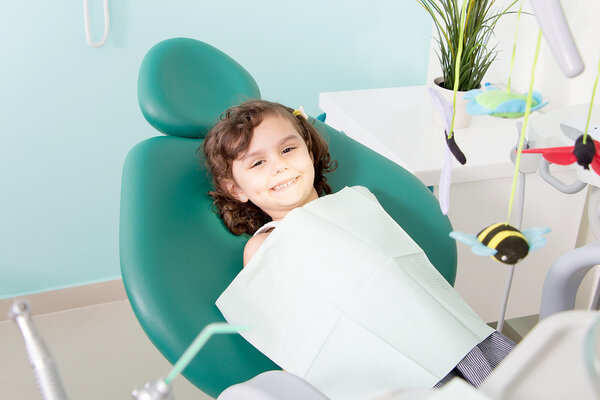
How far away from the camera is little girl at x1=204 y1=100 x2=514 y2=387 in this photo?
1167mm

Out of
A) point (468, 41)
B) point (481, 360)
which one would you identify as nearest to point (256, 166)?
point (481, 360)

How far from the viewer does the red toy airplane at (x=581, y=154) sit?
54cm

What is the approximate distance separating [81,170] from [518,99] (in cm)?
163

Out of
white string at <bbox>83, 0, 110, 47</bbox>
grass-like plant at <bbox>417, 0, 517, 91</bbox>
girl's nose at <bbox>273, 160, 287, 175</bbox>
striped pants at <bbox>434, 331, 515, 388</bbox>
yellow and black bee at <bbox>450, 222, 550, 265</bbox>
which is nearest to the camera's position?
yellow and black bee at <bbox>450, 222, 550, 265</bbox>

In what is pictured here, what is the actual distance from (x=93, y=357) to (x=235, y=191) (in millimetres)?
929

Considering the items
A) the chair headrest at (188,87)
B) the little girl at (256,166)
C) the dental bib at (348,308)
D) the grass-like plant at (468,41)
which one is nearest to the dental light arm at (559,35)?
the dental bib at (348,308)

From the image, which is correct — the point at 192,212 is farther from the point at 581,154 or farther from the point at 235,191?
the point at 581,154

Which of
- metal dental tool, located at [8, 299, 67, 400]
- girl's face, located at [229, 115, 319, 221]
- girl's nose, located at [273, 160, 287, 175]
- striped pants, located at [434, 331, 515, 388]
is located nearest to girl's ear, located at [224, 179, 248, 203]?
girl's face, located at [229, 115, 319, 221]

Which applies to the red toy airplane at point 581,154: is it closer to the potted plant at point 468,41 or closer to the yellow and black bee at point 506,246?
the yellow and black bee at point 506,246

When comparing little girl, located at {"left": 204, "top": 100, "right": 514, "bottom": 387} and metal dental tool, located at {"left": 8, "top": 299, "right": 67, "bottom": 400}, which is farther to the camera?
little girl, located at {"left": 204, "top": 100, "right": 514, "bottom": 387}

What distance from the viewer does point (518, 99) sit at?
0.49 m

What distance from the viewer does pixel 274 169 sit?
3.82ft

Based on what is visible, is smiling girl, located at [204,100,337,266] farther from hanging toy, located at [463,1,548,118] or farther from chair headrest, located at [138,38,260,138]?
hanging toy, located at [463,1,548,118]

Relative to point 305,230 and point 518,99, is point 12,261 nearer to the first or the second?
point 305,230
